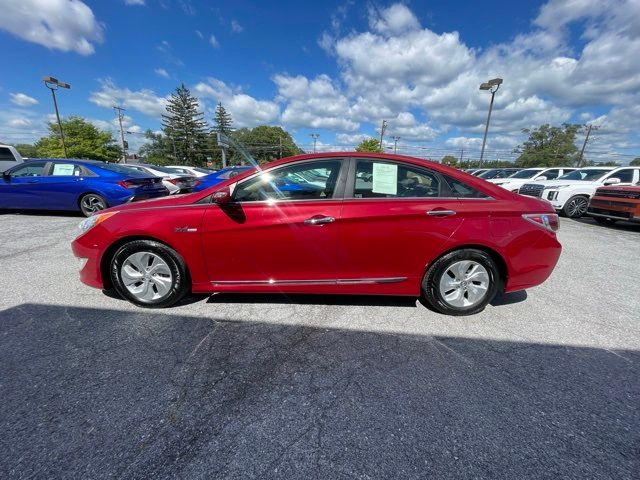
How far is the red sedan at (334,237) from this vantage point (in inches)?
107

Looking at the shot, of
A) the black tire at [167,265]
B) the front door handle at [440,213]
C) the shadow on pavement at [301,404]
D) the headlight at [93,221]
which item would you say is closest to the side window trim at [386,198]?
the front door handle at [440,213]

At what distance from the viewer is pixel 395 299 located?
333cm

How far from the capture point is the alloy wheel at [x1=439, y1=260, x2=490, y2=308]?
114 inches

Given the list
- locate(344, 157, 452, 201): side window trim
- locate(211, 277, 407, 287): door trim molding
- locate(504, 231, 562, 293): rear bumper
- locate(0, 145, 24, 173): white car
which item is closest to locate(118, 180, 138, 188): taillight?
locate(211, 277, 407, 287): door trim molding

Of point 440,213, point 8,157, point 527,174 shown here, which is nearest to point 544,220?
point 440,213

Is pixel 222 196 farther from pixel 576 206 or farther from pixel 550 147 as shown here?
pixel 550 147

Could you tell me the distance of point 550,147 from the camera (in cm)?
6262

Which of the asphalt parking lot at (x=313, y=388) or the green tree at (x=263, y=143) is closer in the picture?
the asphalt parking lot at (x=313, y=388)

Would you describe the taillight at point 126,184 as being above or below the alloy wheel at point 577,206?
above

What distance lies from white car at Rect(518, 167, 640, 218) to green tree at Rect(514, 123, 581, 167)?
65.0m

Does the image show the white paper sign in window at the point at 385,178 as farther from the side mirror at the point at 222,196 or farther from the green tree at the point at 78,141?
the green tree at the point at 78,141

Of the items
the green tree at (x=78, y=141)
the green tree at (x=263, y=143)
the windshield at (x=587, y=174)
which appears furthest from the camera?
the green tree at (x=263, y=143)

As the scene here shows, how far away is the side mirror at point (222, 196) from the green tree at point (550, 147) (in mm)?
77293

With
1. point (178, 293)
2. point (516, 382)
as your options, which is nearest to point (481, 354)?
point (516, 382)
